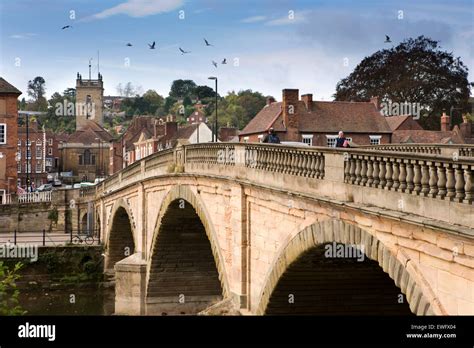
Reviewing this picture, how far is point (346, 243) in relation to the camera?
40.0 feet

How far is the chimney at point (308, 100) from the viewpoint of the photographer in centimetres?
4828

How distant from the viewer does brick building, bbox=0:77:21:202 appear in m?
55.7

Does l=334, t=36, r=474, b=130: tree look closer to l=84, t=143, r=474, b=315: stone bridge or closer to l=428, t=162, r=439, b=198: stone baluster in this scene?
l=84, t=143, r=474, b=315: stone bridge

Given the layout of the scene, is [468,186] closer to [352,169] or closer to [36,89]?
[352,169]

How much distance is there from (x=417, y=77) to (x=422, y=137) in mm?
11152

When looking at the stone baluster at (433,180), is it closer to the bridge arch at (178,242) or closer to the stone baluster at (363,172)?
the stone baluster at (363,172)

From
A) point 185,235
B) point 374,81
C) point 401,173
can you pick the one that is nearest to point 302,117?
point 374,81

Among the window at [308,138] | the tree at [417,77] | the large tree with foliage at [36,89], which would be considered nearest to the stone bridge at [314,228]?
the window at [308,138]

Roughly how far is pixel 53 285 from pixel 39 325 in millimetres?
33218

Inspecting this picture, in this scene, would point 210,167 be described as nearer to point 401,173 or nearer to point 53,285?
point 401,173

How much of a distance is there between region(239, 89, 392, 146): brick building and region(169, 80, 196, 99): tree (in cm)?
9850

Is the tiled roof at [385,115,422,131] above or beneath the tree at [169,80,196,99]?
beneath

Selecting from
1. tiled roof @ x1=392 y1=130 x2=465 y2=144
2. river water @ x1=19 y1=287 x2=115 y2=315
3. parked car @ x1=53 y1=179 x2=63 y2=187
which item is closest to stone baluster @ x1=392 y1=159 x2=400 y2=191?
river water @ x1=19 y1=287 x2=115 y2=315

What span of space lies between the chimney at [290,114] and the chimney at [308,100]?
0.72 m
